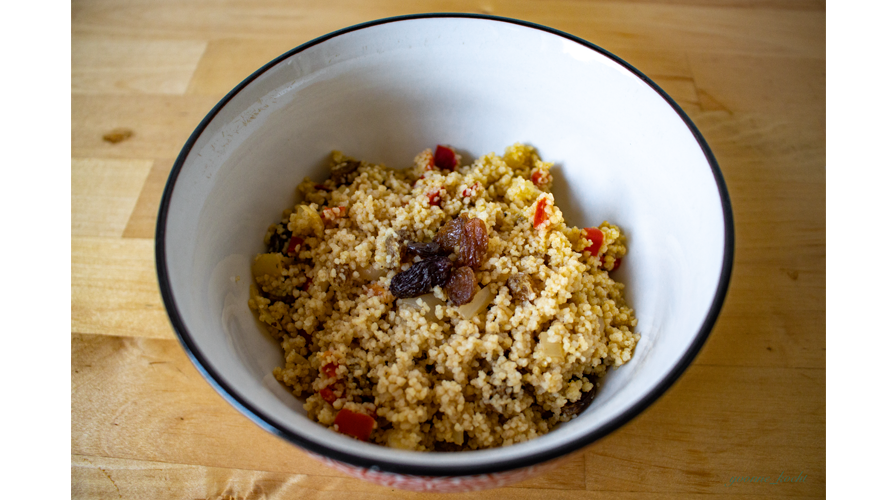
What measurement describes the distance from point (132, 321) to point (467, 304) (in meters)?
0.78

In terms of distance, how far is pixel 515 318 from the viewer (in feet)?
3.12

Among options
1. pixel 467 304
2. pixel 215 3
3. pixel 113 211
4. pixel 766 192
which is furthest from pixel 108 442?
pixel 766 192

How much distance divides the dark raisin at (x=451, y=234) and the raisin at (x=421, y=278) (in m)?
0.05

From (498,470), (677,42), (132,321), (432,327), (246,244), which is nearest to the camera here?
(498,470)

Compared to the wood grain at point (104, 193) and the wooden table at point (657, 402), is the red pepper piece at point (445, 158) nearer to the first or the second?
the wooden table at point (657, 402)

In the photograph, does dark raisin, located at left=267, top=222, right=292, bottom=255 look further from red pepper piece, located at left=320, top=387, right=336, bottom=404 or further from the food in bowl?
red pepper piece, located at left=320, top=387, right=336, bottom=404

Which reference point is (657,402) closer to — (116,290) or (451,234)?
(451,234)

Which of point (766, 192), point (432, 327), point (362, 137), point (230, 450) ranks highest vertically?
point (362, 137)

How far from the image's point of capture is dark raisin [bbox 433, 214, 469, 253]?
1043mm

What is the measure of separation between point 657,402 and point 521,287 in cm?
32

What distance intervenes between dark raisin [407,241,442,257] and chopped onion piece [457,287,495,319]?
0.12 meters

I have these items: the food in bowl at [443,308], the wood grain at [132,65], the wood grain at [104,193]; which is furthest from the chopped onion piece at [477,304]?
the wood grain at [132,65]

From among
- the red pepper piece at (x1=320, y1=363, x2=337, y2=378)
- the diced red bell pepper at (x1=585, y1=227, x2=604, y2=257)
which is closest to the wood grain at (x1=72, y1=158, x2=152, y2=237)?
the red pepper piece at (x1=320, y1=363, x2=337, y2=378)

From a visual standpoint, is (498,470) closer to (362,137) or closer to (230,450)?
(230,450)
